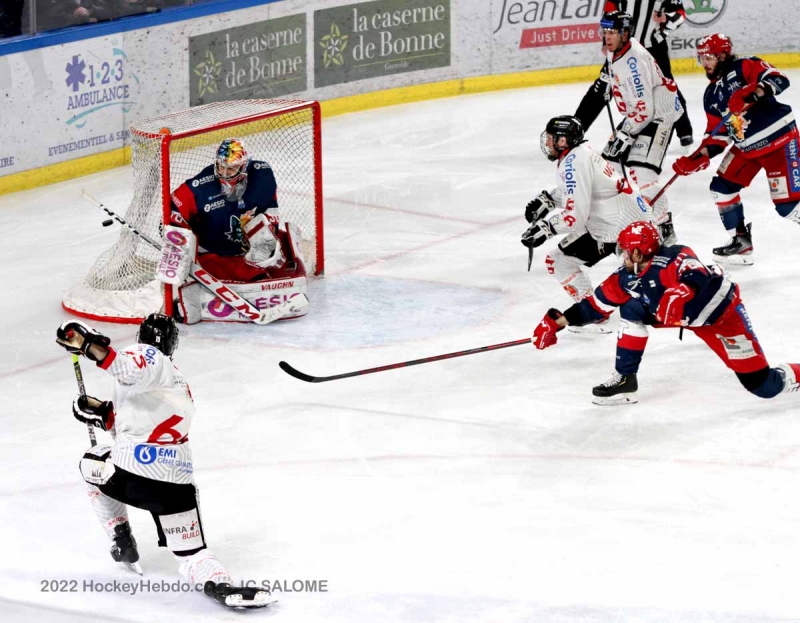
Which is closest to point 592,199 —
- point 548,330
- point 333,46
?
point 548,330

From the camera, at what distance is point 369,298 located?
22.0 feet

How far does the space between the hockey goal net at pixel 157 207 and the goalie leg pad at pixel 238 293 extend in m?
0.09

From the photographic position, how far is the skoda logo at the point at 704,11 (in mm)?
10828

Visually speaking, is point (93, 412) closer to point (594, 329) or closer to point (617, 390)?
point (617, 390)

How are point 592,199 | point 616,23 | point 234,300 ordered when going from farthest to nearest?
point 616,23
point 234,300
point 592,199

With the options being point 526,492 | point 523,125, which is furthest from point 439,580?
point 523,125

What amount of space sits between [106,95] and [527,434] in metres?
4.58

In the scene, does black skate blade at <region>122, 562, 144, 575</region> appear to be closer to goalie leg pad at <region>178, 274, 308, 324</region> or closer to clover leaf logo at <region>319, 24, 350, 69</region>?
goalie leg pad at <region>178, 274, 308, 324</region>

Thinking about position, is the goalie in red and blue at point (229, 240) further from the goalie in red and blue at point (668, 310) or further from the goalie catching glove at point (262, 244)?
the goalie in red and blue at point (668, 310)

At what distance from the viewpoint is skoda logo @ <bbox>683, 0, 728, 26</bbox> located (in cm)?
1083

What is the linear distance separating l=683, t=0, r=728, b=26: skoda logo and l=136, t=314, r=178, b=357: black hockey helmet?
25.7 feet

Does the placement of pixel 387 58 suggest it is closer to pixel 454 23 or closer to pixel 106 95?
pixel 454 23

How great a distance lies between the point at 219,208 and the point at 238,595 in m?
2.84

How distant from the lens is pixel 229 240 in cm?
645
